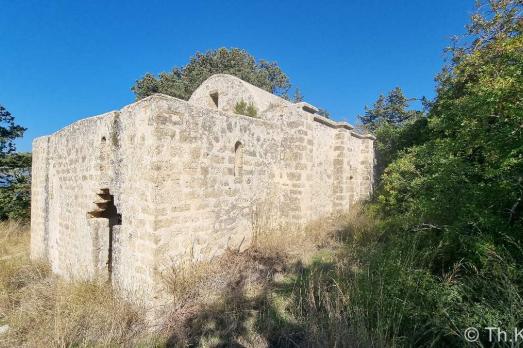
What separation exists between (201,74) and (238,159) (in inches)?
724

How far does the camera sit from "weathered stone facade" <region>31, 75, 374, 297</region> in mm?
4289

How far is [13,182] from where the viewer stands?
37.8ft

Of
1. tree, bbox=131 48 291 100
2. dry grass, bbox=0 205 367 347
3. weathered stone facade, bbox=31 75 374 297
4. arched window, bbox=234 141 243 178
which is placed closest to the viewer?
dry grass, bbox=0 205 367 347

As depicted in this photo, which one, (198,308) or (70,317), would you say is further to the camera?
(198,308)

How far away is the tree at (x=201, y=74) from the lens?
21703 millimetres

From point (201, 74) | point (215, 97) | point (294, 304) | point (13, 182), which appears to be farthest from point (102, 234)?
point (201, 74)

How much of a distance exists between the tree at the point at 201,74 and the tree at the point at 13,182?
35.7 feet

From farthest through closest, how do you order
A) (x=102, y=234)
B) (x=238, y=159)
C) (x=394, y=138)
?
(x=394, y=138) → (x=238, y=159) → (x=102, y=234)

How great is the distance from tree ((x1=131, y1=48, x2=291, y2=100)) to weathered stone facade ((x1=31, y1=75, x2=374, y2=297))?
45.6 ft

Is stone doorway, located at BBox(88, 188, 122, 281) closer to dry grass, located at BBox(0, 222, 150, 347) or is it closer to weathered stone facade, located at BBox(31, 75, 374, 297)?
weathered stone facade, located at BBox(31, 75, 374, 297)

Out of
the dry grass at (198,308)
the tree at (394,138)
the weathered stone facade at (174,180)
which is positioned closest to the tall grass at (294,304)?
the dry grass at (198,308)

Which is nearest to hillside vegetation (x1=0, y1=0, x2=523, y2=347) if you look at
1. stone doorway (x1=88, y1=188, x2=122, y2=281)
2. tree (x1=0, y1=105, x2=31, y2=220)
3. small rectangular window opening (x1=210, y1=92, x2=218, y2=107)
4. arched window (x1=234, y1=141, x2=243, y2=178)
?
stone doorway (x1=88, y1=188, x2=122, y2=281)

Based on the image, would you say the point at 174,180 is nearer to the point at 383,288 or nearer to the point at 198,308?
the point at 198,308

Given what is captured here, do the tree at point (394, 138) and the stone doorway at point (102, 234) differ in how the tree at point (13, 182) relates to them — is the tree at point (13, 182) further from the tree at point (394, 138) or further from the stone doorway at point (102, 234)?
the tree at point (394, 138)
